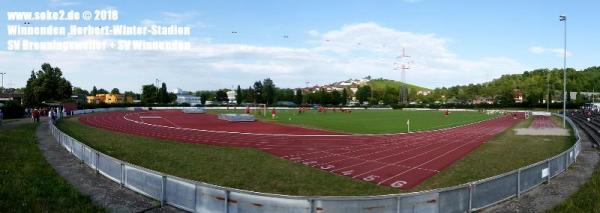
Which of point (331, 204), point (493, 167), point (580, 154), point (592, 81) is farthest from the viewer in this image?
point (592, 81)

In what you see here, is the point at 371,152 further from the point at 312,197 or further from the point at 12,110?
the point at 12,110

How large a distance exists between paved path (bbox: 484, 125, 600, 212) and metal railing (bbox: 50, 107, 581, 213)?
0.81ft

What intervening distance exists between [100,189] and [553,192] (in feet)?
45.8

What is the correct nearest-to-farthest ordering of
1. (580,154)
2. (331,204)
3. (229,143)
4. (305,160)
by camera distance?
(331,204) < (305,160) < (580,154) < (229,143)

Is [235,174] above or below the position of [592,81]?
below

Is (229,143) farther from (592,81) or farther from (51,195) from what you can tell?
(592,81)

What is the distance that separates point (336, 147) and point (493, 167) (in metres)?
9.22

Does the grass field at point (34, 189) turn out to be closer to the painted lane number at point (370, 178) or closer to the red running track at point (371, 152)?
the painted lane number at point (370, 178)

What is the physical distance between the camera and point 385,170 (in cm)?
1833

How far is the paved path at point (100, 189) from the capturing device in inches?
461

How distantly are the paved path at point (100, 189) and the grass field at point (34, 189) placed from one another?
31cm

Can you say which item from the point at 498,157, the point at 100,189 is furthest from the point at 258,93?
the point at 100,189

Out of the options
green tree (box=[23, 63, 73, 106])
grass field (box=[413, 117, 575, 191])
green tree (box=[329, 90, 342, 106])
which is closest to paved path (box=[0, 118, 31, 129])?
grass field (box=[413, 117, 575, 191])

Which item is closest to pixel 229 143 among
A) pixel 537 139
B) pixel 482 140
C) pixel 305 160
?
pixel 305 160
